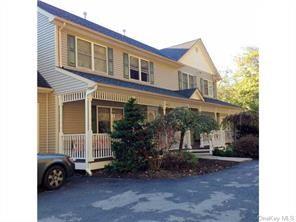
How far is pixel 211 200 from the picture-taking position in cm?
608

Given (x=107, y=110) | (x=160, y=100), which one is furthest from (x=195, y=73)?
(x=107, y=110)

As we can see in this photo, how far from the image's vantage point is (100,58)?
13.1 meters

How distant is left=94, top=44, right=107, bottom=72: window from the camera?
12854mm

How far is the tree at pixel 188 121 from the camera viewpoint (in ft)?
34.9

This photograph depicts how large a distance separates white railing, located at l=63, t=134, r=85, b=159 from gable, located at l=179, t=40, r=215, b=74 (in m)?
10.8

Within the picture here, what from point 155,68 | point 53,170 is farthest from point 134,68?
point 53,170

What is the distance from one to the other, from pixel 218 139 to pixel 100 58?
8184 mm

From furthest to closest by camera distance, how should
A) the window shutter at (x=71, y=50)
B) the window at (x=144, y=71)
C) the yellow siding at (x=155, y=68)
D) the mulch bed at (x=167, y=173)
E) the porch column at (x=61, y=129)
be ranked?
1. the window at (x=144, y=71)
2. the window shutter at (x=71, y=50)
3. the yellow siding at (x=155, y=68)
4. the porch column at (x=61, y=129)
5. the mulch bed at (x=167, y=173)

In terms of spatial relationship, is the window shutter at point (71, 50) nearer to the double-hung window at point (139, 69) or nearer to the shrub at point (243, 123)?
the double-hung window at point (139, 69)

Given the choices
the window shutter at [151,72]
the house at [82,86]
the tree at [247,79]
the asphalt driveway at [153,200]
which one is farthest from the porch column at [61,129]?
the tree at [247,79]

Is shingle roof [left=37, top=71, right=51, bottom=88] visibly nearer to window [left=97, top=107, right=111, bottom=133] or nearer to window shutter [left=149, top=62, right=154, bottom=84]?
window [left=97, top=107, right=111, bottom=133]

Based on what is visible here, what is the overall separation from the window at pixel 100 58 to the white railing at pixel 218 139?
663 centimetres
